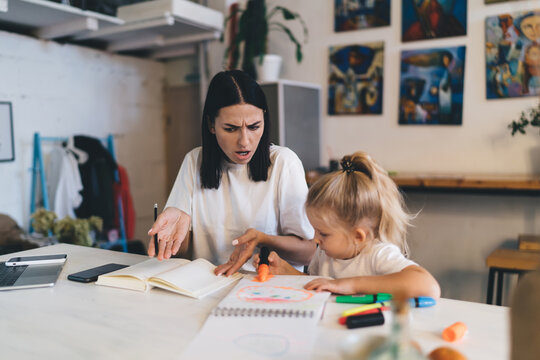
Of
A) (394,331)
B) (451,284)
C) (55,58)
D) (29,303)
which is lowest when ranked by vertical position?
(451,284)

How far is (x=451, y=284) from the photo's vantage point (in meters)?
2.81

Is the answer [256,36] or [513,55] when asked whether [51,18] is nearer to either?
[256,36]

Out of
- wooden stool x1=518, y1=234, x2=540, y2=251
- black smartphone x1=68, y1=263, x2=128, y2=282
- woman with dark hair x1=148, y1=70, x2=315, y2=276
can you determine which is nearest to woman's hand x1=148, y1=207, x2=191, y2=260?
woman with dark hair x1=148, y1=70, x2=315, y2=276

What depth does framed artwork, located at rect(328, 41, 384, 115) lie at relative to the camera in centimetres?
295

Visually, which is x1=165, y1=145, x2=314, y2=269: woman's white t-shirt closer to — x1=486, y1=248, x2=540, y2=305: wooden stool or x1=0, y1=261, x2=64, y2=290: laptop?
x1=0, y1=261, x2=64, y2=290: laptop

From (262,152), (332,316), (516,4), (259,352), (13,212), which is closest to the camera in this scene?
(259,352)

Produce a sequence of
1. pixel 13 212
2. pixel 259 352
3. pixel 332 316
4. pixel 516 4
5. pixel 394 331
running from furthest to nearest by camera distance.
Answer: pixel 13 212, pixel 516 4, pixel 332 316, pixel 259 352, pixel 394 331

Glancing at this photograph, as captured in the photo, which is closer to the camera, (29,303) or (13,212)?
(29,303)

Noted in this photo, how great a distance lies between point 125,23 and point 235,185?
226 cm

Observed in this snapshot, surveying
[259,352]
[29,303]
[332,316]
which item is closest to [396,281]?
[332,316]

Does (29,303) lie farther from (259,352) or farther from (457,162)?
(457,162)

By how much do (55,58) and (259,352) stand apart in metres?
3.28

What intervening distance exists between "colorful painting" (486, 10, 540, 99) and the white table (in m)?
2.03

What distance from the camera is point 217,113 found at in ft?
4.76
